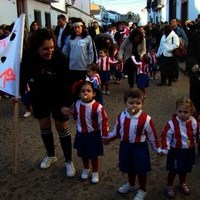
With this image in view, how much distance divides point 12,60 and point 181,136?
6.99 feet

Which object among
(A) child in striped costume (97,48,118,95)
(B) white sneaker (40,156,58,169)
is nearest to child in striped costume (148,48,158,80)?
(A) child in striped costume (97,48,118,95)

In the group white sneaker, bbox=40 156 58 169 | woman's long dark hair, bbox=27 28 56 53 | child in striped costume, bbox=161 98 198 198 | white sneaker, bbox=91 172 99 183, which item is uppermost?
woman's long dark hair, bbox=27 28 56 53

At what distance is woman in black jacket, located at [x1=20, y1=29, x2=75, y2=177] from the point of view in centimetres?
397

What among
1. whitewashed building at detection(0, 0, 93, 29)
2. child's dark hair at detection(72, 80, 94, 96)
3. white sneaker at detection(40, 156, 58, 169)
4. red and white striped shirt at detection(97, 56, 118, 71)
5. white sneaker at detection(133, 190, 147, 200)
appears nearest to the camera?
white sneaker at detection(133, 190, 147, 200)

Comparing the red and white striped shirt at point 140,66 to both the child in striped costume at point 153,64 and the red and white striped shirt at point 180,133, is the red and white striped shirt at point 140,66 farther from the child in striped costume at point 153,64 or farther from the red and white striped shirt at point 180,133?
the red and white striped shirt at point 180,133

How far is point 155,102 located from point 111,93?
153 cm

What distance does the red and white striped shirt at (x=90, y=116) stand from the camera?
12.5ft

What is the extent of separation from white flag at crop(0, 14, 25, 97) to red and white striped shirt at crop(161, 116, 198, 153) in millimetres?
1834

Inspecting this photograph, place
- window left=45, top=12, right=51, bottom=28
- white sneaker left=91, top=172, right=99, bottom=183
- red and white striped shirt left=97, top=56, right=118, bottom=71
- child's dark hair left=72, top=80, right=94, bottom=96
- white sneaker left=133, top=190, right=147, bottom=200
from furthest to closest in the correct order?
1. window left=45, top=12, right=51, bottom=28
2. red and white striped shirt left=97, top=56, right=118, bottom=71
3. white sneaker left=91, top=172, right=99, bottom=183
4. child's dark hair left=72, top=80, right=94, bottom=96
5. white sneaker left=133, top=190, right=147, bottom=200

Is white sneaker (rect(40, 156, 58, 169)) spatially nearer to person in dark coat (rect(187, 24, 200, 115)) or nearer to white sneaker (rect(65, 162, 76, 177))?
white sneaker (rect(65, 162, 76, 177))

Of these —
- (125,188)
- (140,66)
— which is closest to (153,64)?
(140,66)

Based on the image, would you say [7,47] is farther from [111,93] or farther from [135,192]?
[111,93]

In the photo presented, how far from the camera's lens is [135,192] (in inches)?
150

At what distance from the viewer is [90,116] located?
12.7 ft
